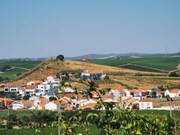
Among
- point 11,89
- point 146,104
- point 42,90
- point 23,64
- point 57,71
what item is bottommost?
point 146,104

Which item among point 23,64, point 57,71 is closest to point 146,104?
point 57,71

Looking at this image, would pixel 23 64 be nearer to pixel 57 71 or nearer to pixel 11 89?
pixel 57 71

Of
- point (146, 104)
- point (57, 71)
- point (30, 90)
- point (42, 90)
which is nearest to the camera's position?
point (146, 104)

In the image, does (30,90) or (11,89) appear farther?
(11,89)

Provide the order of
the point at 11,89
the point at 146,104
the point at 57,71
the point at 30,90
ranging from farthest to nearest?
the point at 57,71 → the point at 11,89 → the point at 30,90 → the point at 146,104

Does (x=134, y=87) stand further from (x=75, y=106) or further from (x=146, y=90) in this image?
(x=75, y=106)

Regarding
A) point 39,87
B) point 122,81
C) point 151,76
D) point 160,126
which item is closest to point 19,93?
point 39,87

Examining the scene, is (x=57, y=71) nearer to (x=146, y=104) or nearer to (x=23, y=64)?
(x=146, y=104)

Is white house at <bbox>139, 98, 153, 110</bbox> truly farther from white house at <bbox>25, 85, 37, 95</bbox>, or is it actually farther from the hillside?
white house at <bbox>25, 85, 37, 95</bbox>

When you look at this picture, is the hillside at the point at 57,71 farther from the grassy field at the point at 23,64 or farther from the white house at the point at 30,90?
the grassy field at the point at 23,64

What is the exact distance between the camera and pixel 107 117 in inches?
150

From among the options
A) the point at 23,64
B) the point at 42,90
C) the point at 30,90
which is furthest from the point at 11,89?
the point at 23,64

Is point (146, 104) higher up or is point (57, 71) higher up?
point (57, 71)

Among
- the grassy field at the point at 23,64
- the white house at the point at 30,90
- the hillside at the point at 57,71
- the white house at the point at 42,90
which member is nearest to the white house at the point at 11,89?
the white house at the point at 30,90
